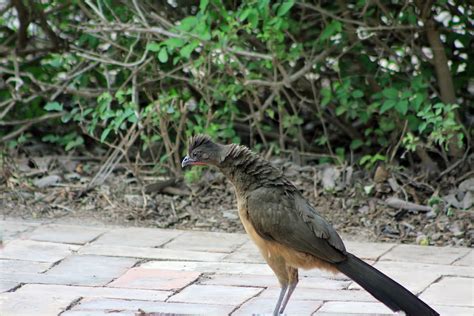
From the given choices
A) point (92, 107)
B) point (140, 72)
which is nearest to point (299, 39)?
point (140, 72)

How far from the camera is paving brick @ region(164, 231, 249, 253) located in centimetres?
588

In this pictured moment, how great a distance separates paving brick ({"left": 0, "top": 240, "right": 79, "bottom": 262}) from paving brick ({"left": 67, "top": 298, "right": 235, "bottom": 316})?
0.87 meters

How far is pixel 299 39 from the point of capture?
7.41 metres

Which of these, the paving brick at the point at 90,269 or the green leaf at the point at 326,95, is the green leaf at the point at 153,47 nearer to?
the green leaf at the point at 326,95

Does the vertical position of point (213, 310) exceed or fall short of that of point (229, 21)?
it falls short

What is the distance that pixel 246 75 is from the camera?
6.95 m

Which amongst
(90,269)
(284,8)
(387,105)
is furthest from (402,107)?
(90,269)

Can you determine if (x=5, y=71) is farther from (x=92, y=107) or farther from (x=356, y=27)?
(x=356, y=27)

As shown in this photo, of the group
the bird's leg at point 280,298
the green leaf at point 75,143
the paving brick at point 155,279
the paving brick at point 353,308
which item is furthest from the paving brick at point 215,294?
the green leaf at point 75,143

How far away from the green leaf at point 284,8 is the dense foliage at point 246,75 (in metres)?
0.03

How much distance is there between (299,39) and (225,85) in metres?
0.76

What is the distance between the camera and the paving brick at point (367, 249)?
5664 mm

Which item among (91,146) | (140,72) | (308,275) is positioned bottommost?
(308,275)

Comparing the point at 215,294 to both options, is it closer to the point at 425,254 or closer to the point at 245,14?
the point at 425,254
